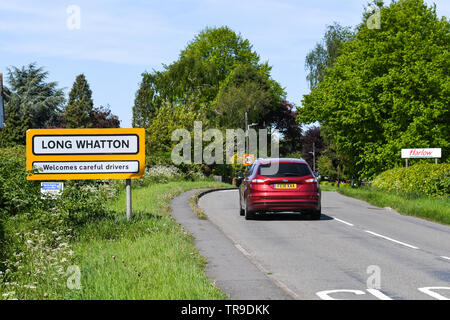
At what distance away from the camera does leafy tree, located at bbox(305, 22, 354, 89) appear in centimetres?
5488

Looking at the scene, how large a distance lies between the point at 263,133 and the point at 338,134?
27343 millimetres

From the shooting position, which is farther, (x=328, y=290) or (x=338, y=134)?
(x=338, y=134)

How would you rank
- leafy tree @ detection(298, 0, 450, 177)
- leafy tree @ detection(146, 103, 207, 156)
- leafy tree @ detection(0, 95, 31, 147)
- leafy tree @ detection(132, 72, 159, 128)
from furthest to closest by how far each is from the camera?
leafy tree @ detection(132, 72, 159, 128) < leafy tree @ detection(0, 95, 31, 147) < leafy tree @ detection(146, 103, 207, 156) < leafy tree @ detection(298, 0, 450, 177)

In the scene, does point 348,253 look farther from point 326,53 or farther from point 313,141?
point 313,141

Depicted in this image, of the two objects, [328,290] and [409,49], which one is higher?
[409,49]

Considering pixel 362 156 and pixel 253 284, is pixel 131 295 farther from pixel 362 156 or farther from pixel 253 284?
pixel 362 156

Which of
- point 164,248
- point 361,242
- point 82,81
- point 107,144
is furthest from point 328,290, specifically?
point 82,81

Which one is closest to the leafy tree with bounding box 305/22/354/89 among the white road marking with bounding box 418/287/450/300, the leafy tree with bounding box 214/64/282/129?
the leafy tree with bounding box 214/64/282/129

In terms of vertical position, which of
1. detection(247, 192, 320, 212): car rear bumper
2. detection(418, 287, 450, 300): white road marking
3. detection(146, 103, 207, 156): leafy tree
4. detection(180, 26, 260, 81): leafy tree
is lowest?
detection(418, 287, 450, 300): white road marking

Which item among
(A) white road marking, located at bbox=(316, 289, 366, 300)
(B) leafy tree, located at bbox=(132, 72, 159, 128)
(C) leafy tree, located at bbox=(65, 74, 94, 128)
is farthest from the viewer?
(C) leafy tree, located at bbox=(65, 74, 94, 128)

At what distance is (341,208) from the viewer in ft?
75.6

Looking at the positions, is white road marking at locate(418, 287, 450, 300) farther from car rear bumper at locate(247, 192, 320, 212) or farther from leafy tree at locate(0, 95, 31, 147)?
leafy tree at locate(0, 95, 31, 147)

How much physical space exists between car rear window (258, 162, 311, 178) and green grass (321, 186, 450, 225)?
4.43m

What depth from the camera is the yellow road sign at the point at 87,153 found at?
1427cm
